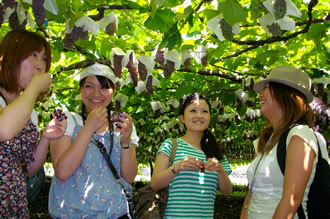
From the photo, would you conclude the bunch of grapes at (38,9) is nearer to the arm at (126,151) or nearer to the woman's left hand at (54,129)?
the woman's left hand at (54,129)

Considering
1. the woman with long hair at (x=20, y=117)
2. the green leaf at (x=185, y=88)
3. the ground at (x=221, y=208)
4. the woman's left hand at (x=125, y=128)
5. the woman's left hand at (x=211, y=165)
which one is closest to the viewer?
the woman with long hair at (x=20, y=117)

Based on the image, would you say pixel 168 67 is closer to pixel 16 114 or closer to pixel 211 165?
pixel 211 165

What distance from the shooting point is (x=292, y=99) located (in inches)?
92.2

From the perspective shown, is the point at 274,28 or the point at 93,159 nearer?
the point at 274,28

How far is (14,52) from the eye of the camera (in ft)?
6.59

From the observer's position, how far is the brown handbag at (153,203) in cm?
295

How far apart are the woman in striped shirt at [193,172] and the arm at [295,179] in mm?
748

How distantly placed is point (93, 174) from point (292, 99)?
127 centimetres

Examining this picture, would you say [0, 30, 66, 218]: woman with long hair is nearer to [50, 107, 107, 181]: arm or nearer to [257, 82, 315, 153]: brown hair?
[50, 107, 107, 181]: arm

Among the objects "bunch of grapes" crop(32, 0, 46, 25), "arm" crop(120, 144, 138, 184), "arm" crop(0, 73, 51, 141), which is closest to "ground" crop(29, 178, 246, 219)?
"arm" crop(120, 144, 138, 184)

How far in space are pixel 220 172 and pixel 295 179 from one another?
94cm

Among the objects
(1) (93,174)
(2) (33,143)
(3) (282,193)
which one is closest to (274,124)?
(3) (282,193)

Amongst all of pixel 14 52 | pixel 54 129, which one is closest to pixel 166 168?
pixel 54 129

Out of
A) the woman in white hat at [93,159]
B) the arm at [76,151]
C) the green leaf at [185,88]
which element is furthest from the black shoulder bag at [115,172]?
the green leaf at [185,88]
